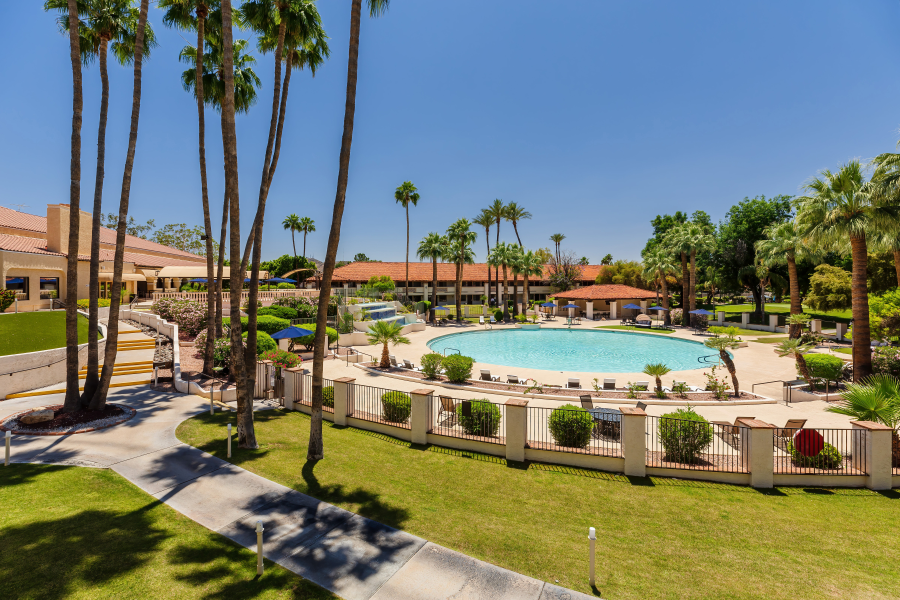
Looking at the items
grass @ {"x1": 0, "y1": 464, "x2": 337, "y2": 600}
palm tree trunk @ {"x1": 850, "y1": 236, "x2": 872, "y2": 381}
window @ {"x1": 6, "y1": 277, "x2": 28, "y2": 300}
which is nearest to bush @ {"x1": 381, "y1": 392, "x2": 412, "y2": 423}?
grass @ {"x1": 0, "y1": 464, "x2": 337, "y2": 600}

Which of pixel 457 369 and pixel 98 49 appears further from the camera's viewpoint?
pixel 457 369

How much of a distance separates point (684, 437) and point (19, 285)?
44.7m

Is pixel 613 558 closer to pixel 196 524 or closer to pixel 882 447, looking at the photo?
pixel 196 524

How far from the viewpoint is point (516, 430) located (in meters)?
10.4

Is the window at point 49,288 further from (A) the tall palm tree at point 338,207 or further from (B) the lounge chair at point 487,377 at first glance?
(B) the lounge chair at point 487,377

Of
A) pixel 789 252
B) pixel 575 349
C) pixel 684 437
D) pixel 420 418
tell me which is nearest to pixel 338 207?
pixel 420 418

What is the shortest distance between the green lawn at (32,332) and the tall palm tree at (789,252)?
4871 cm

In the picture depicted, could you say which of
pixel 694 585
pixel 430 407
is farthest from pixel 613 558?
pixel 430 407

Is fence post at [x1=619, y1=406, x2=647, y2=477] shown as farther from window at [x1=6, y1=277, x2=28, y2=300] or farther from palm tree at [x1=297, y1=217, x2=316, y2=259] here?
palm tree at [x1=297, y1=217, x2=316, y2=259]

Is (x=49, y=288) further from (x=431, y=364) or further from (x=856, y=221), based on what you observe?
(x=856, y=221)

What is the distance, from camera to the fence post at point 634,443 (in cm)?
953

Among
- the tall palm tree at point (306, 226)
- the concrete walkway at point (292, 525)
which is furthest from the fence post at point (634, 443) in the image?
the tall palm tree at point (306, 226)

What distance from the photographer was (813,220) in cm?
2017

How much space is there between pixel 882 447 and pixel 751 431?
9.98 ft
